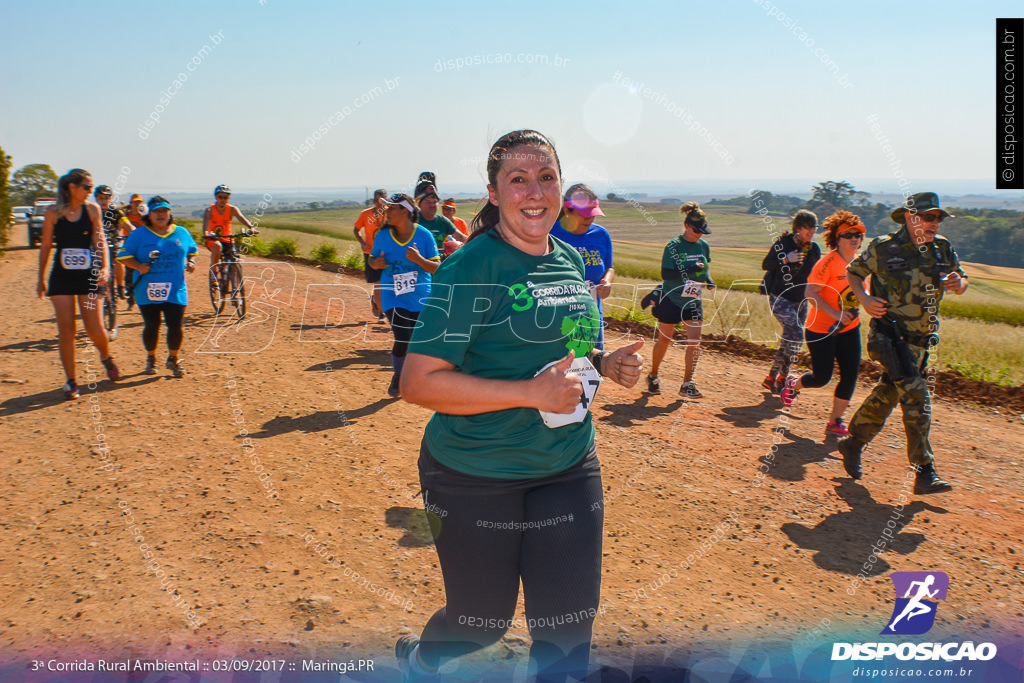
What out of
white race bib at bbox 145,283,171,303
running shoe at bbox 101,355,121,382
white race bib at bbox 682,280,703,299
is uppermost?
white race bib at bbox 682,280,703,299

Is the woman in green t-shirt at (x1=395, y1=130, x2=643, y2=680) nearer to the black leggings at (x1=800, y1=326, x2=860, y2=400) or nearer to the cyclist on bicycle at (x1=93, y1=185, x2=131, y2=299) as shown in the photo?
the black leggings at (x1=800, y1=326, x2=860, y2=400)

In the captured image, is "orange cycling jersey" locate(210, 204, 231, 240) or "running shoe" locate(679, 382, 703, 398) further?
"orange cycling jersey" locate(210, 204, 231, 240)

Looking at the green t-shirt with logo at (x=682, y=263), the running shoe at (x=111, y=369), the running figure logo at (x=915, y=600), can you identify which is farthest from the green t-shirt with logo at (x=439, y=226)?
the running figure logo at (x=915, y=600)

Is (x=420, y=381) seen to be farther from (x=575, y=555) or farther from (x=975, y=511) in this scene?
(x=975, y=511)

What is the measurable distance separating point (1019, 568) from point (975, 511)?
0.89m

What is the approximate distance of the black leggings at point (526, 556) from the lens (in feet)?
7.15

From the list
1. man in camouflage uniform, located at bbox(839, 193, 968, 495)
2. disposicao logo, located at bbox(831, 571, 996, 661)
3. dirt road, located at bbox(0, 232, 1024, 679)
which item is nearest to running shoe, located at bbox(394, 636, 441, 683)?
dirt road, located at bbox(0, 232, 1024, 679)

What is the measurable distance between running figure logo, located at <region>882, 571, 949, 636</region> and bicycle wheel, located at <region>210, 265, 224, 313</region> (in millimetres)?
10916

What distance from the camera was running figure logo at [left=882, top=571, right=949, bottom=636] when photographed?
3.59m

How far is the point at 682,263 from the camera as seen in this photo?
7.58 meters

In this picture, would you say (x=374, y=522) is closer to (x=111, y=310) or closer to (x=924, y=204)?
(x=924, y=204)

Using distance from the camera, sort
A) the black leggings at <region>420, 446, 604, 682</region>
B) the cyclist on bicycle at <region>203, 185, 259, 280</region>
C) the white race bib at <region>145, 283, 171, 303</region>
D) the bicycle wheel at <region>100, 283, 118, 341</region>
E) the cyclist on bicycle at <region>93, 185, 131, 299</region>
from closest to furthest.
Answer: the black leggings at <region>420, 446, 604, 682</region> < the white race bib at <region>145, 283, 171, 303</region> < the bicycle wheel at <region>100, 283, 118, 341</region> < the cyclist on bicycle at <region>93, 185, 131, 299</region> < the cyclist on bicycle at <region>203, 185, 259, 280</region>

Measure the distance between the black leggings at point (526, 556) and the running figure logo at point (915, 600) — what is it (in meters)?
2.31

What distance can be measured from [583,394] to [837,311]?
4.76 meters
